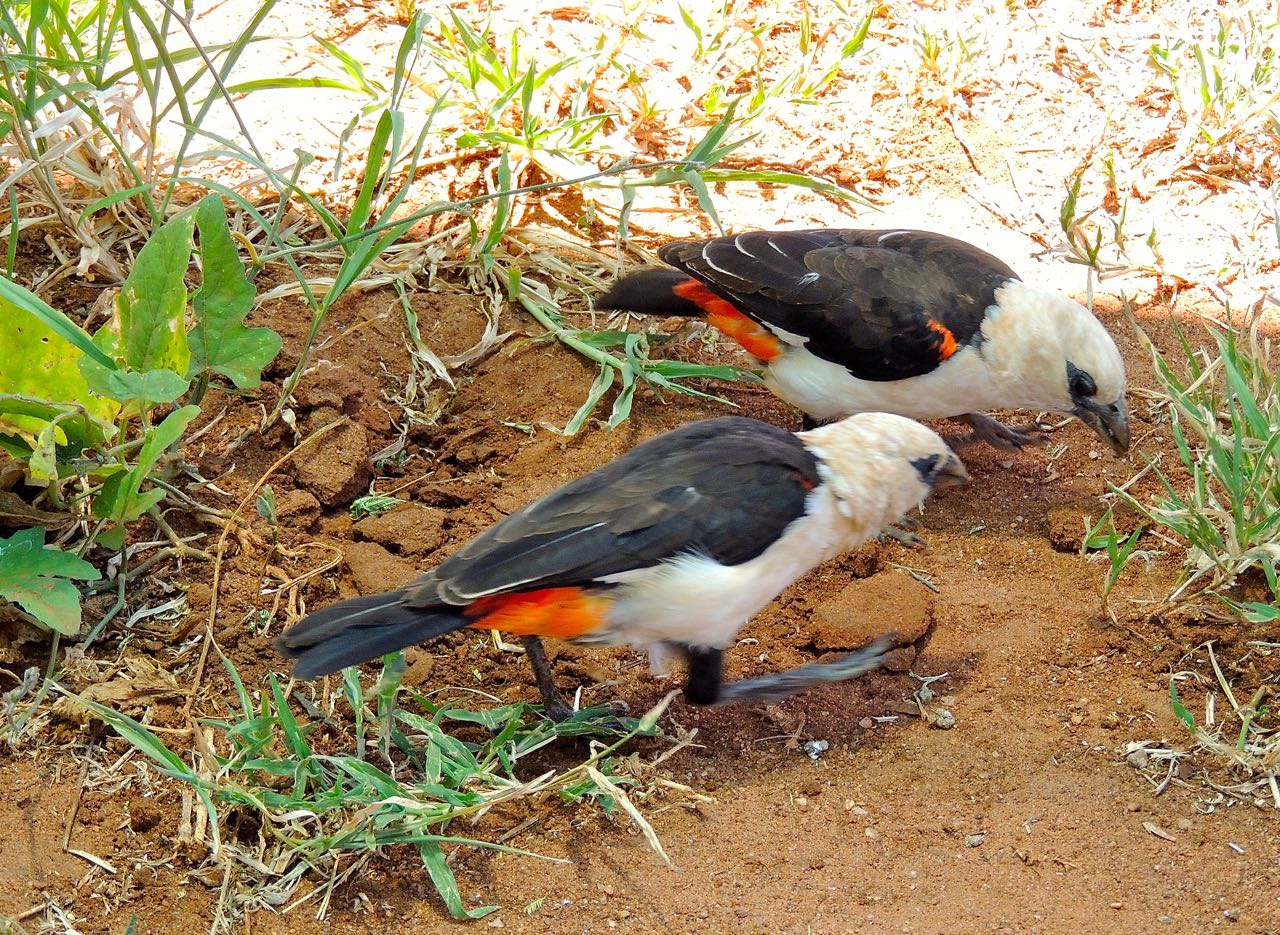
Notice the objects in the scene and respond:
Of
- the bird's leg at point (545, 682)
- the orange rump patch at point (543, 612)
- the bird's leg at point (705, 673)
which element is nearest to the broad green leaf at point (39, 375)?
the orange rump patch at point (543, 612)

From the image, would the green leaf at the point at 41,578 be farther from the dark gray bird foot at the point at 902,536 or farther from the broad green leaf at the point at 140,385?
the dark gray bird foot at the point at 902,536

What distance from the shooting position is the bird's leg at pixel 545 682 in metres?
3.66

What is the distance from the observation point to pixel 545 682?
12.0ft

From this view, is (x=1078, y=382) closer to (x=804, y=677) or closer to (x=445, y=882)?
(x=804, y=677)

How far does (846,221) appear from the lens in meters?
5.61

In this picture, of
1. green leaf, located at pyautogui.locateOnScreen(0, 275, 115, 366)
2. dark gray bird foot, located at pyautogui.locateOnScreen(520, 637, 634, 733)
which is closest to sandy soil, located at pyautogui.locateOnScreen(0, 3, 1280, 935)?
dark gray bird foot, located at pyautogui.locateOnScreen(520, 637, 634, 733)

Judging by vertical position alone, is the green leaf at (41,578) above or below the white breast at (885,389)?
above

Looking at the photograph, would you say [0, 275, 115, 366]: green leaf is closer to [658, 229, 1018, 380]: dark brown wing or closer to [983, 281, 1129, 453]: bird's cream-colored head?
[658, 229, 1018, 380]: dark brown wing

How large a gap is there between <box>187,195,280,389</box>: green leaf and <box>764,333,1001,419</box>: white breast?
182 cm

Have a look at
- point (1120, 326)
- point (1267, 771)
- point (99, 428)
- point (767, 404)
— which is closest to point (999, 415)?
point (1120, 326)

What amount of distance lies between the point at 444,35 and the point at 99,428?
2626 millimetres

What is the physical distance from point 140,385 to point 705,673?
65.9 inches

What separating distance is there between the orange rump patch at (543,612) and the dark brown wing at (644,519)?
0.05 meters

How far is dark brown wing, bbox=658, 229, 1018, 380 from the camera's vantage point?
4.52 metres
